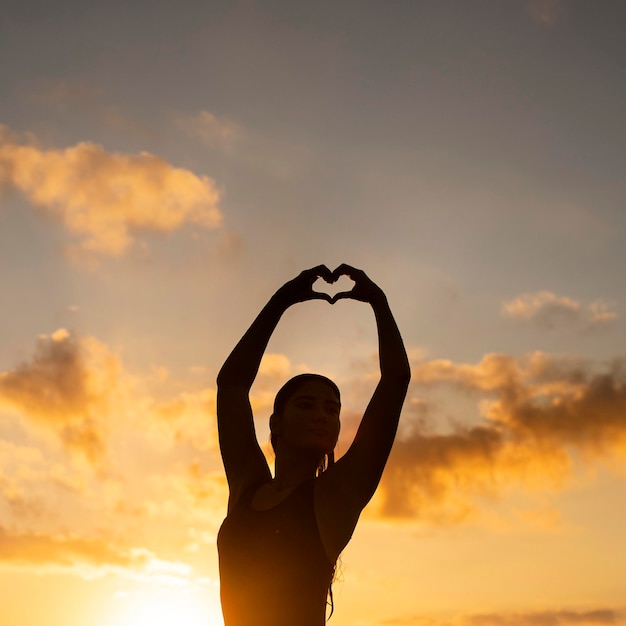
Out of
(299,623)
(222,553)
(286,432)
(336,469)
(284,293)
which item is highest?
(284,293)

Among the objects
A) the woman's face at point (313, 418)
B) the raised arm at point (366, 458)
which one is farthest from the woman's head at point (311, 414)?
the raised arm at point (366, 458)

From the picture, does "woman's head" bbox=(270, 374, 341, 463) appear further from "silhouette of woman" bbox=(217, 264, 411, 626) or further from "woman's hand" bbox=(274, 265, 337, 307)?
"woman's hand" bbox=(274, 265, 337, 307)

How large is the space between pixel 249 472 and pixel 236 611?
987mm

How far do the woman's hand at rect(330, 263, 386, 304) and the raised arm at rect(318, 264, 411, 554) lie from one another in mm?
516

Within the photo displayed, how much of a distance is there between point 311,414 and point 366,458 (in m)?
0.60

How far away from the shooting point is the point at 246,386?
6289 millimetres

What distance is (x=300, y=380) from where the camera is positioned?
607cm

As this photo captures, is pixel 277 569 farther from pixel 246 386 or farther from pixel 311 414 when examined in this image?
pixel 246 386

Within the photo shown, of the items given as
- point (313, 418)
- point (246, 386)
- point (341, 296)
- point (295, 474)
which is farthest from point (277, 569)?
point (341, 296)

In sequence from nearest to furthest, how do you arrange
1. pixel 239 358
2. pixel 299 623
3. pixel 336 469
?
pixel 299 623, pixel 336 469, pixel 239 358

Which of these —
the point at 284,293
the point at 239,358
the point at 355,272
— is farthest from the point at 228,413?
the point at 355,272

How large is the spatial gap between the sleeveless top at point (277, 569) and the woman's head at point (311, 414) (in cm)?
46

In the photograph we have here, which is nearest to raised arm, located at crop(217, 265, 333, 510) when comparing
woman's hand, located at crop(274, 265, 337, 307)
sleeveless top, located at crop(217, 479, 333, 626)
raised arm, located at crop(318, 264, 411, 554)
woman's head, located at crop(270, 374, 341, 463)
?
woman's hand, located at crop(274, 265, 337, 307)

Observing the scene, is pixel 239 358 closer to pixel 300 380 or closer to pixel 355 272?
pixel 300 380
